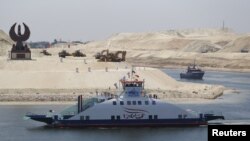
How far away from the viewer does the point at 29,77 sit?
250 ft

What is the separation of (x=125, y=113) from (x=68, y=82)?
2754 centimetres

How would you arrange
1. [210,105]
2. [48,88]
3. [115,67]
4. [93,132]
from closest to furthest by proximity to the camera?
[93,132] < [210,105] < [48,88] < [115,67]

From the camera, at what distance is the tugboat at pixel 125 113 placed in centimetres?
4825

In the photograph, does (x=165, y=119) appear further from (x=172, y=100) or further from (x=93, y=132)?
(x=172, y=100)

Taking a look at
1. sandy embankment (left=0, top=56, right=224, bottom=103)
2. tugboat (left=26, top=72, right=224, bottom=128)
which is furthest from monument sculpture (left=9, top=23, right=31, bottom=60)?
tugboat (left=26, top=72, right=224, bottom=128)

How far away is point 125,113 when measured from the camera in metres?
48.3

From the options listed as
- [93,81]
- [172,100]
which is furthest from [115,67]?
[172,100]

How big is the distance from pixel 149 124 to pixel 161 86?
2799 centimetres

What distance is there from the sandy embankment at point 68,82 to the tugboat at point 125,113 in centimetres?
1985

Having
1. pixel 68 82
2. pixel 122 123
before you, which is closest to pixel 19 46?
pixel 68 82

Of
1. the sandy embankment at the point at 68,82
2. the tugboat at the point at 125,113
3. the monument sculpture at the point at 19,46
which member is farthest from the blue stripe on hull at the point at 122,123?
the monument sculpture at the point at 19,46

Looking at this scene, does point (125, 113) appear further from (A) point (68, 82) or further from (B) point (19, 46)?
(B) point (19, 46)

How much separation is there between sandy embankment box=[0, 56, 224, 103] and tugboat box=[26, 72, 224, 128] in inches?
782

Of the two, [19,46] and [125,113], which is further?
[19,46]
